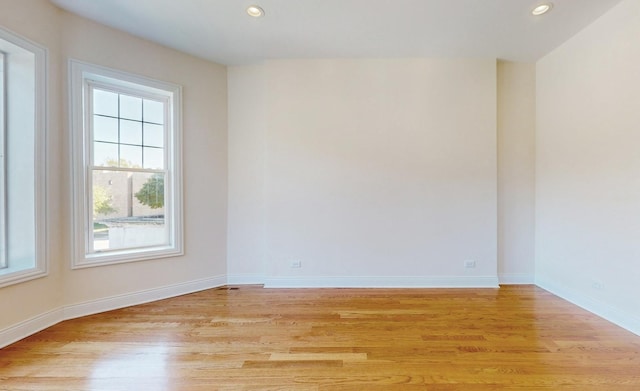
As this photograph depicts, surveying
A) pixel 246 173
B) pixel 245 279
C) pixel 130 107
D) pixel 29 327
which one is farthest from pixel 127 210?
pixel 245 279

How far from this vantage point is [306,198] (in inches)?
142

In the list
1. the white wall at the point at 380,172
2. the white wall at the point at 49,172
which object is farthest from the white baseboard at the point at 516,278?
the white wall at the point at 49,172

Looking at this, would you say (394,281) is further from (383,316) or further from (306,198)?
(306,198)

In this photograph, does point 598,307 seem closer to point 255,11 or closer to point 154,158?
point 255,11

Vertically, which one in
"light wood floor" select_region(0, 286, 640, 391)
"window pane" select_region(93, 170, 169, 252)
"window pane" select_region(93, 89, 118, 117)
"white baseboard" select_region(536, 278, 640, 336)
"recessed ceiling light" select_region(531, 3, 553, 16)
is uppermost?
"recessed ceiling light" select_region(531, 3, 553, 16)

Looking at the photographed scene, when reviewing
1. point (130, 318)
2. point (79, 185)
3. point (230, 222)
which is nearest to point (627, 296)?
point (230, 222)

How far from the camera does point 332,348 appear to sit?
215cm

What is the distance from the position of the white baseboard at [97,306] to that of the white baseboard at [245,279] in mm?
87

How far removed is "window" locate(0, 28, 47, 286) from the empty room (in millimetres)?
15

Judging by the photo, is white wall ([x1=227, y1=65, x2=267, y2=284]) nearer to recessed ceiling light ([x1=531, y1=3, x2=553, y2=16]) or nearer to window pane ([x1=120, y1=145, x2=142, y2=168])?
window pane ([x1=120, y1=145, x2=142, y2=168])

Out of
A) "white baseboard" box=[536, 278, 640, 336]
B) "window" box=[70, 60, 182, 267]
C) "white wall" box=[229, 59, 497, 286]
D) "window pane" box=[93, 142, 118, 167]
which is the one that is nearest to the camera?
"white baseboard" box=[536, 278, 640, 336]

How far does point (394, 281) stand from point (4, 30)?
4342mm

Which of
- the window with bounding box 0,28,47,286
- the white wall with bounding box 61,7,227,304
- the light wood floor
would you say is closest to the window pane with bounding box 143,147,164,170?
the white wall with bounding box 61,7,227,304

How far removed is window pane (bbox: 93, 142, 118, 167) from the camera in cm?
291
